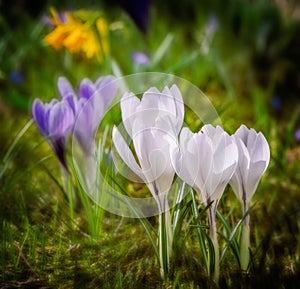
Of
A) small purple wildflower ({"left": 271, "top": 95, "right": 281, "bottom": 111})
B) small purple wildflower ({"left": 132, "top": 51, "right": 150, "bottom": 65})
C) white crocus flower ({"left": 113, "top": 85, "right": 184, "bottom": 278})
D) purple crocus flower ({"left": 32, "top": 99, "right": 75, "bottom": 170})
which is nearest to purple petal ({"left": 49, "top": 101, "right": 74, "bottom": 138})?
purple crocus flower ({"left": 32, "top": 99, "right": 75, "bottom": 170})

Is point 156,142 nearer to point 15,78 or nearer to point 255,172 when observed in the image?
point 255,172

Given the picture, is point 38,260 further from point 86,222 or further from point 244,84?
point 244,84

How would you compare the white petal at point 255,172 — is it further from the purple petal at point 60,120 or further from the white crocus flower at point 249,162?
the purple petal at point 60,120

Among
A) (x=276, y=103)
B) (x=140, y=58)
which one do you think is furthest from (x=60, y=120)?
(x=276, y=103)

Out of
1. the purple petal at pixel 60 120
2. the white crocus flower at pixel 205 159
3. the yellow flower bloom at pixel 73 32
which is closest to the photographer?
the white crocus flower at pixel 205 159

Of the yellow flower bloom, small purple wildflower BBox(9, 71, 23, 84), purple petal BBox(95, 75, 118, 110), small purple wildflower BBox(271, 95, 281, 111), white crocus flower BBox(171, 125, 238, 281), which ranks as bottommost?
small purple wildflower BBox(271, 95, 281, 111)

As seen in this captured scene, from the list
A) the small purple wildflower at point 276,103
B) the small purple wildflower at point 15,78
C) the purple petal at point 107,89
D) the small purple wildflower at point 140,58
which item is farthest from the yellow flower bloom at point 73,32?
the small purple wildflower at point 276,103

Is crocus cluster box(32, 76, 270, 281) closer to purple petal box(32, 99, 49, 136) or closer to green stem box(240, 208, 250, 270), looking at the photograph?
green stem box(240, 208, 250, 270)
